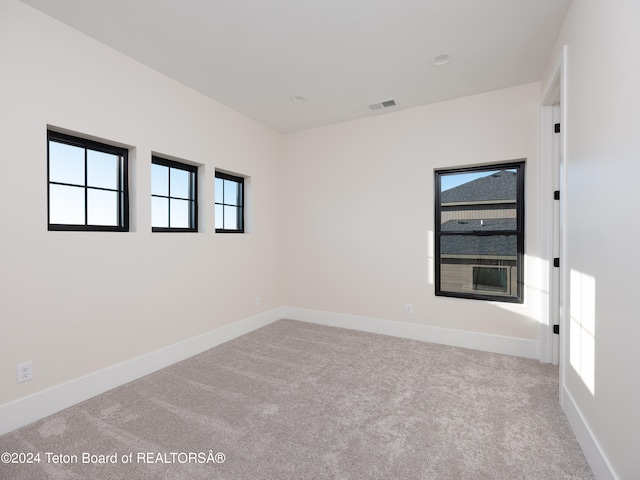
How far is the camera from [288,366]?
116 inches

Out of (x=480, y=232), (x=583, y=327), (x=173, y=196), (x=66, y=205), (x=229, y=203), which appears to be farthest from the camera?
(x=229, y=203)

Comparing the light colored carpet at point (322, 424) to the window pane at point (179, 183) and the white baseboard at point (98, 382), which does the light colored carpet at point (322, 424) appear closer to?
the white baseboard at point (98, 382)

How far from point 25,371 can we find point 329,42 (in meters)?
3.32

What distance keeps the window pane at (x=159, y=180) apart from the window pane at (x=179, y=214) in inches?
5.6

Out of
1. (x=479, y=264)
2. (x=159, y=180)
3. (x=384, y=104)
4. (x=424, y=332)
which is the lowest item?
(x=424, y=332)

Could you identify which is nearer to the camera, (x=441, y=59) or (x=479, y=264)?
(x=441, y=59)

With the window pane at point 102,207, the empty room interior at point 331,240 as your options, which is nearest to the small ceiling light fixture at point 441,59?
the empty room interior at point 331,240

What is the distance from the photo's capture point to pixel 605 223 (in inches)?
61.1

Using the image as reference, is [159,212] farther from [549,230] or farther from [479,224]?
[549,230]

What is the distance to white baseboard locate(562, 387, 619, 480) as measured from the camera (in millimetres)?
1464

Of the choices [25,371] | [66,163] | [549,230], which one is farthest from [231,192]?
[549,230]

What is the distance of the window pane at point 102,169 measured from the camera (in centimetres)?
254

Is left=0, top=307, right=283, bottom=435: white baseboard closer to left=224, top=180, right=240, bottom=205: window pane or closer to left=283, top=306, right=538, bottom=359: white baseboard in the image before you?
left=283, top=306, right=538, bottom=359: white baseboard

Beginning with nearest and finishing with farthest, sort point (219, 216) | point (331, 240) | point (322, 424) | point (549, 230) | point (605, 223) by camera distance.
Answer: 1. point (605, 223)
2. point (322, 424)
3. point (549, 230)
4. point (219, 216)
5. point (331, 240)
